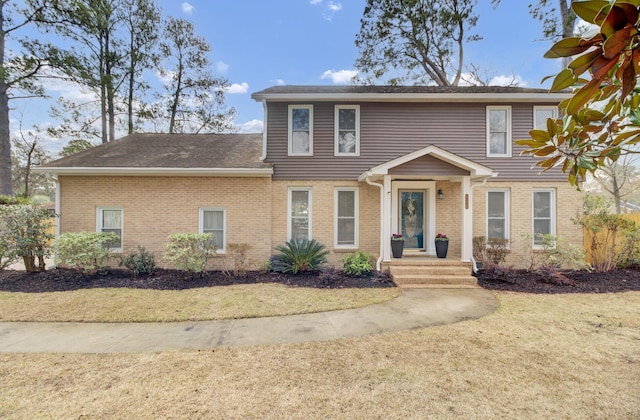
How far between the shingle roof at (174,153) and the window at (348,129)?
2.59 metres

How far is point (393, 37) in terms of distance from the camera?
17672mm

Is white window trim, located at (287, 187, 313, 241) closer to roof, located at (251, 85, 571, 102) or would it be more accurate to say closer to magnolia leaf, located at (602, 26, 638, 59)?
roof, located at (251, 85, 571, 102)

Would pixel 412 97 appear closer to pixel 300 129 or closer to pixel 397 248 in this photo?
pixel 300 129

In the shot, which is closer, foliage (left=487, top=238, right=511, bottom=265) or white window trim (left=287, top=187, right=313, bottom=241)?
foliage (left=487, top=238, right=511, bottom=265)

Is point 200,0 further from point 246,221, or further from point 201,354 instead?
point 201,354

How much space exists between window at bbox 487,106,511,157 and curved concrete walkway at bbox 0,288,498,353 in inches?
229

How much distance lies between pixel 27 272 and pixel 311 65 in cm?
1615

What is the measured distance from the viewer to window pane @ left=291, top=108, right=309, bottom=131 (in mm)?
9391

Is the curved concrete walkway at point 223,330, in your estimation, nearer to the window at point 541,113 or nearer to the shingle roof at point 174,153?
the shingle roof at point 174,153

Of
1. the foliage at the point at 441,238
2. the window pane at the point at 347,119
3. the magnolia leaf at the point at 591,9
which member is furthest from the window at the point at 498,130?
the magnolia leaf at the point at 591,9

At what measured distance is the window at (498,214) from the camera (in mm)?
9281

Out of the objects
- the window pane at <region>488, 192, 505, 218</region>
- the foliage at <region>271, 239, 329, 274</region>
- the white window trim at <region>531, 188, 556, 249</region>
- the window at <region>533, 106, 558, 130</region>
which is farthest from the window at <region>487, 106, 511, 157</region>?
the foliage at <region>271, 239, 329, 274</region>

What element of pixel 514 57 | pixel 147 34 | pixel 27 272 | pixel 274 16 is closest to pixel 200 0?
pixel 274 16

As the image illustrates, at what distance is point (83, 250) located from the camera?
7613 millimetres
